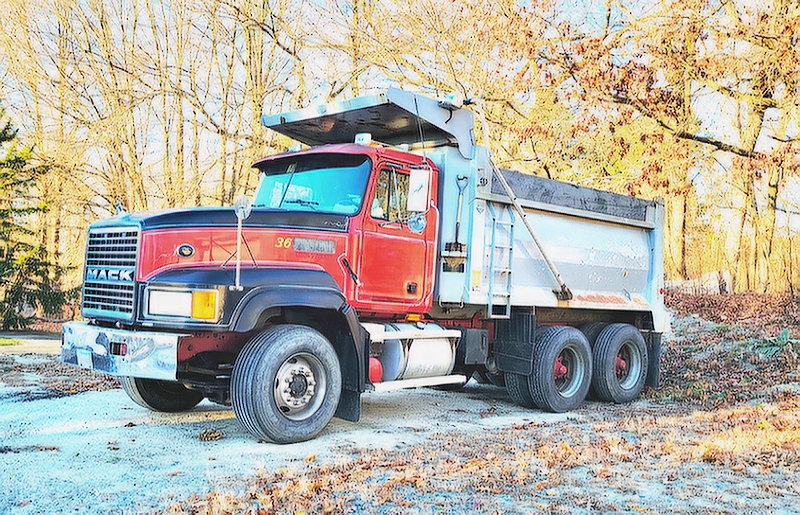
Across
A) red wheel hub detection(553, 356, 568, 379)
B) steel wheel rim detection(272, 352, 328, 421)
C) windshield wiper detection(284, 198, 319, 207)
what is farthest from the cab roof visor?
red wheel hub detection(553, 356, 568, 379)

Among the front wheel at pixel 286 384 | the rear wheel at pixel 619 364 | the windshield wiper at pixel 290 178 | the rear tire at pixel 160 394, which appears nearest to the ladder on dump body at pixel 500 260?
the rear wheel at pixel 619 364

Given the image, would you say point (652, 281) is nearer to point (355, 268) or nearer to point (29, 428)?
point (355, 268)

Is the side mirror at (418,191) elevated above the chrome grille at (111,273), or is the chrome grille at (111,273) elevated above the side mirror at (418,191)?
the side mirror at (418,191)

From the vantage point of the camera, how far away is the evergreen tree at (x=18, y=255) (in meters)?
20.3

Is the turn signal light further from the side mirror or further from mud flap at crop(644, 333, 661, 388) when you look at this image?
mud flap at crop(644, 333, 661, 388)

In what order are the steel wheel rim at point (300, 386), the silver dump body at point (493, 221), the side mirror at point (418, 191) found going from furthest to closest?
the silver dump body at point (493, 221) → the side mirror at point (418, 191) → the steel wheel rim at point (300, 386)

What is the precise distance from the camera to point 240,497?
16.4 ft

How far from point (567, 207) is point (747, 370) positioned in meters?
4.85

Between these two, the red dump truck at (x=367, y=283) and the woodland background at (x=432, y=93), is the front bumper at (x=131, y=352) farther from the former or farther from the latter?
the woodland background at (x=432, y=93)

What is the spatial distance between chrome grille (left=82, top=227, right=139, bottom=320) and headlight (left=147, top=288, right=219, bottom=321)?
11.1 inches

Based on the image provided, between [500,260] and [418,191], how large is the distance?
181cm

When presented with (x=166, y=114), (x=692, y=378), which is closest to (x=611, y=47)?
(x=692, y=378)

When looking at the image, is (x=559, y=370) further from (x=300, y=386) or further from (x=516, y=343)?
(x=300, y=386)

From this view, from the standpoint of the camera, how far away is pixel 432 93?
16812 mm
